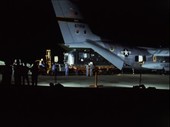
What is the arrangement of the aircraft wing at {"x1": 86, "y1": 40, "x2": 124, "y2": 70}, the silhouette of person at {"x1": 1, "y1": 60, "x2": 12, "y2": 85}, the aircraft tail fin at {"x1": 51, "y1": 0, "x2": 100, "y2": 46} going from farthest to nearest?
the aircraft tail fin at {"x1": 51, "y1": 0, "x2": 100, "y2": 46} → the aircraft wing at {"x1": 86, "y1": 40, "x2": 124, "y2": 70} → the silhouette of person at {"x1": 1, "y1": 60, "x2": 12, "y2": 85}

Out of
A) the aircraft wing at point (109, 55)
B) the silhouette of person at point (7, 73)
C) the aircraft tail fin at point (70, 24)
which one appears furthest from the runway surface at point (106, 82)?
the aircraft tail fin at point (70, 24)

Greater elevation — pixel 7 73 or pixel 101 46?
pixel 101 46

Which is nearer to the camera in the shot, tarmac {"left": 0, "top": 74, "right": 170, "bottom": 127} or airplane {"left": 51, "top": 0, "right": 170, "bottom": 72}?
tarmac {"left": 0, "top": 74, "right": 170, "bottom": 127}

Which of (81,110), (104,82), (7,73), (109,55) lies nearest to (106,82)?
(104,82)

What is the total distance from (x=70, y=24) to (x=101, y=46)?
214 inches

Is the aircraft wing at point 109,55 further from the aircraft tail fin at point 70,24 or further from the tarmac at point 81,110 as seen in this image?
the tarmac at point 81,110

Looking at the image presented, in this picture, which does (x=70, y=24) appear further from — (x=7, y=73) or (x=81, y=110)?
(x=81, y=110)

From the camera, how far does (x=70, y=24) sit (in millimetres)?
39438

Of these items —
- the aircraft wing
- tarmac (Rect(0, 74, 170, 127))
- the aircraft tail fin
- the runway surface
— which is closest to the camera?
tarmac (Rect(0, 74, 170, 127))

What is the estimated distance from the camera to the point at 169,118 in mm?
9812

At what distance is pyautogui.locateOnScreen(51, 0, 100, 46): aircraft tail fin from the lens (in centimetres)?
3912

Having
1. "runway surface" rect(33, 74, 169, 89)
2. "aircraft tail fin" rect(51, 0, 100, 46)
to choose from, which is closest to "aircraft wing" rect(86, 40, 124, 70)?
"aircraft tail fin" rect(51, 0, 100, 46)

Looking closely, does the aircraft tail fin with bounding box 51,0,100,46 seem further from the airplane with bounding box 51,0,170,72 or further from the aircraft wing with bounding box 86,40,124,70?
the aircraft wing with bounding box 86,40,124,70

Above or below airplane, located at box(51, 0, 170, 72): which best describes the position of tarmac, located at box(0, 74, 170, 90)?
below
